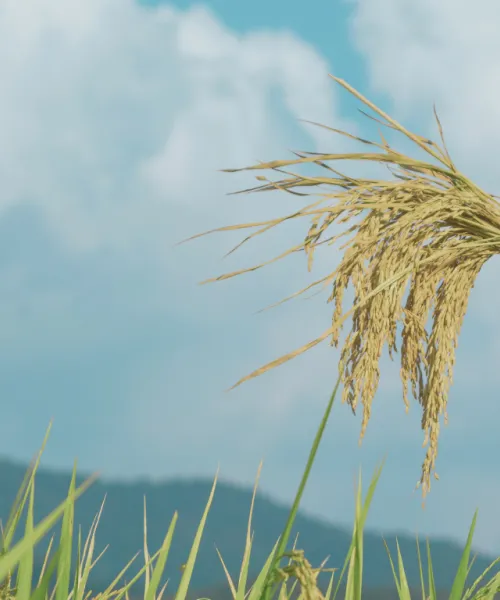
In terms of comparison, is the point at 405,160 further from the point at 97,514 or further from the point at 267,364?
the point at 97,514

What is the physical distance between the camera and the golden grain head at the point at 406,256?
3166 mm

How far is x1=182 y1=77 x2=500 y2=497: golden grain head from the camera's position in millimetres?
3166

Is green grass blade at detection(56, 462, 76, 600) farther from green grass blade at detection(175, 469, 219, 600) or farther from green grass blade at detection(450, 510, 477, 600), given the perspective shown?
green grass blade at detection(450, 510, 477, 600)

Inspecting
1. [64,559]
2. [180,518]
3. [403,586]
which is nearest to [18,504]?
[64,559]

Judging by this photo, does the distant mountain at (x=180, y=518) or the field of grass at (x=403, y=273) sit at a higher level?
the distant mountain at (x=180, y=518)

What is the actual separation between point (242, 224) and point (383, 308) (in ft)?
2.17

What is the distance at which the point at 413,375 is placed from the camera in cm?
361

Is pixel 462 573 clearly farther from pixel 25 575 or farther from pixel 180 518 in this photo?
pixel 180 518

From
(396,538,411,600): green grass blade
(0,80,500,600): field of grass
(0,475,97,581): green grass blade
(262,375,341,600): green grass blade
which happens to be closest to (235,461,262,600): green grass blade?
(0,80,500,600): field of grass

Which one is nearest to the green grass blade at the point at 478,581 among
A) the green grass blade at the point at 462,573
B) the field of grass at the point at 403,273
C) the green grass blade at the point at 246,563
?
the field of grass at the point at 403,273

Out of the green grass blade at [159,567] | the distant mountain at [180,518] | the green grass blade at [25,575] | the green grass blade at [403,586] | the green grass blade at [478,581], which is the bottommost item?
the green grass blade at [25,575]

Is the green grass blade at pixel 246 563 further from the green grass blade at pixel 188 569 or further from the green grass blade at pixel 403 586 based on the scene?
the green grass blade at pixel 403 586

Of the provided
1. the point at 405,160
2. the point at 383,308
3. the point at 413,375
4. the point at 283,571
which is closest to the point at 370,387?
the point at 383,308

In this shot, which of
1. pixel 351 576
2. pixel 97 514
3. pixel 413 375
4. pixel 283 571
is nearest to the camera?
pixel 283 571
